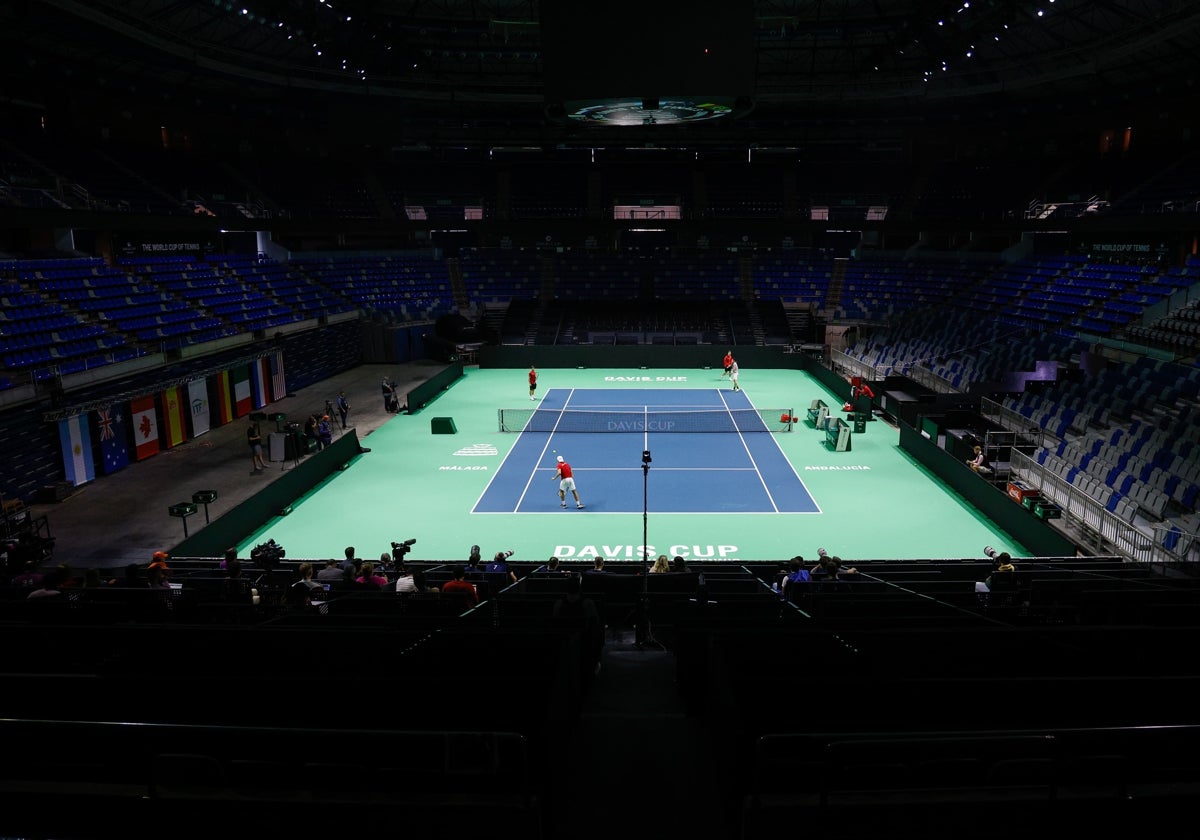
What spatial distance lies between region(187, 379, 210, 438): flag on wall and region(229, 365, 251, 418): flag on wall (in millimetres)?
2201

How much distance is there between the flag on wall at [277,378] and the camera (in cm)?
4009

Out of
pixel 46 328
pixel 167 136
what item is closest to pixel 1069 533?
pixel 46 328

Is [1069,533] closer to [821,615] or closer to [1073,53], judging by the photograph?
[821,615]

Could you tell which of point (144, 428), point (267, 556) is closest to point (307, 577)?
point (267, 556)

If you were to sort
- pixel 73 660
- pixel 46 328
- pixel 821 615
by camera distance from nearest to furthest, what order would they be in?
pixel 73 660
pixel 821 615
pixel 46 328

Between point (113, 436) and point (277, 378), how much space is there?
43.2 feet

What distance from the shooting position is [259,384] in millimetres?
38656

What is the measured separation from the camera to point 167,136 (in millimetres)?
48094

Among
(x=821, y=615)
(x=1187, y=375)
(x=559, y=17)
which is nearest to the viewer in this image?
(x=821, y=615)

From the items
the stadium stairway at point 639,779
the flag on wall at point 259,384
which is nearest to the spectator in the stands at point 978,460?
the stadium stairway at point 639,779

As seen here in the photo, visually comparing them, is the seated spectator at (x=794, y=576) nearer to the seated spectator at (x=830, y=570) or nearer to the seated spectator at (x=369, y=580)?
the seated spectator at (x=830, y=570)

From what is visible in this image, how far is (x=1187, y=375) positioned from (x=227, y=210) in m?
45.1

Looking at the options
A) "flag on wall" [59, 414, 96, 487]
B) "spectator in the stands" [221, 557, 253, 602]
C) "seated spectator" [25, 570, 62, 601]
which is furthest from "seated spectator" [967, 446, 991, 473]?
"flag on wall" [59, 414, 96, 487]

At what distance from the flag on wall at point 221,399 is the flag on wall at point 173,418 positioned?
253 centimetres
